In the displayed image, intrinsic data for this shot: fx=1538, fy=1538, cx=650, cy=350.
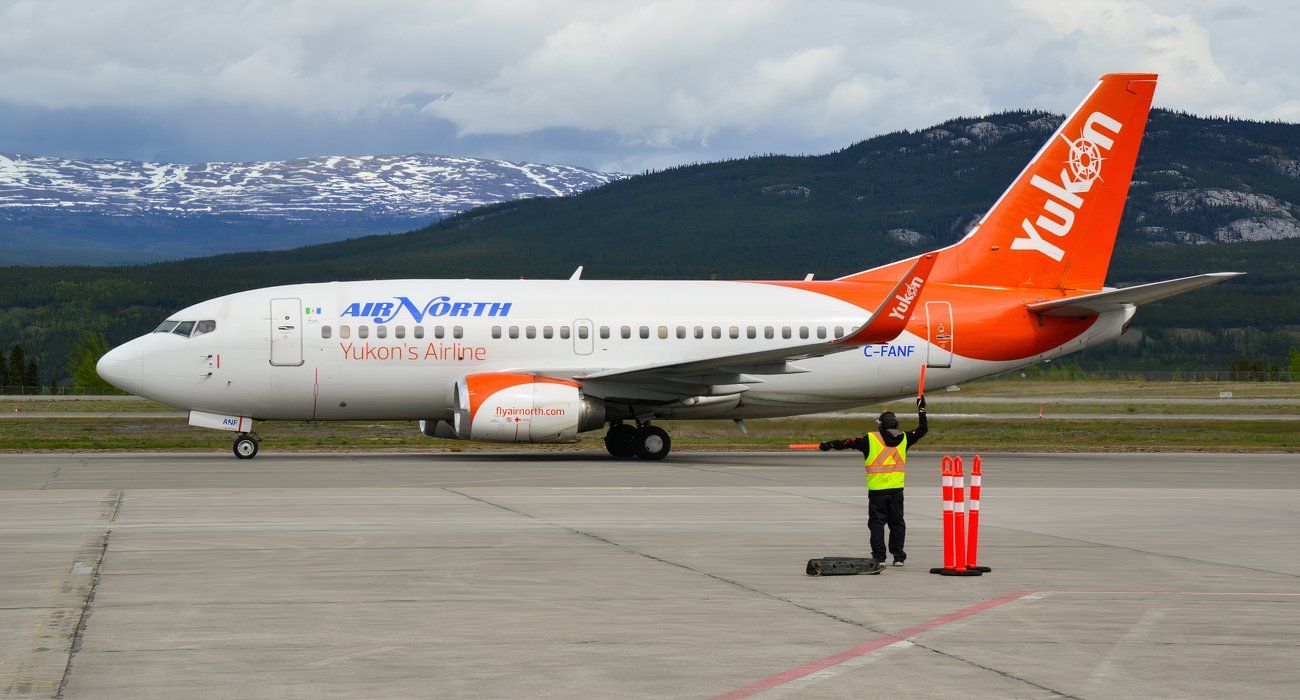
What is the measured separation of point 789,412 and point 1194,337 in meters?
55.2

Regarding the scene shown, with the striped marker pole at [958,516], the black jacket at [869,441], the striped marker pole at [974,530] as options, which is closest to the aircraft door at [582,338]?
the black jacket at [869,441]

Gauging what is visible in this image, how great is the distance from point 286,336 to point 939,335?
48.6 ft

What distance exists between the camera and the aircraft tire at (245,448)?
3334cm

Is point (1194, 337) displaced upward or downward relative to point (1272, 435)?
upward

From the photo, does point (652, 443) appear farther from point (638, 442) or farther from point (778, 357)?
point (778, 357)

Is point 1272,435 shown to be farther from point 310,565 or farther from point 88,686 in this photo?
point 88,686

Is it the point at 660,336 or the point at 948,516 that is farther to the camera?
the point at 660,336

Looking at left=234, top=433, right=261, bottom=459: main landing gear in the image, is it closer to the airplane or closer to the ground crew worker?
the airplane

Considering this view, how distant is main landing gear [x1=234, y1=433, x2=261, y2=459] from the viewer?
3334cm

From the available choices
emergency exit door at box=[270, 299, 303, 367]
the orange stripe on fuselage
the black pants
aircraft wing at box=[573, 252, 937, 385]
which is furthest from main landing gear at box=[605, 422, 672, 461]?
the black pants

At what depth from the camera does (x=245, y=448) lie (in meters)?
33.4

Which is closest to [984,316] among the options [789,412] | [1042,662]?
[789,412]

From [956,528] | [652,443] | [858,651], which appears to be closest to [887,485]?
[956,528]

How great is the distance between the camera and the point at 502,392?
31891 mm
